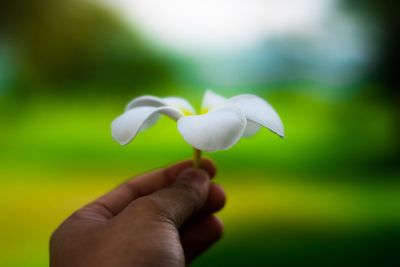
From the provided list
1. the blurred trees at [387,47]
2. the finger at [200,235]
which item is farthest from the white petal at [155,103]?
the blurred trees at [387,47]

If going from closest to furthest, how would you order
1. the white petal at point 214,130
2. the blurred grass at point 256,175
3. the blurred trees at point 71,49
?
the white petal at point 214,130 < the blurred grass at point 256,175 < the blurred trees at point 71,49

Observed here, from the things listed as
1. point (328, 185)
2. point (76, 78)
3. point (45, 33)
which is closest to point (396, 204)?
point (328, 185)

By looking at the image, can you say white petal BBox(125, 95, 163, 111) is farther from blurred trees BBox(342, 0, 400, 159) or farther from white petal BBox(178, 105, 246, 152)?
blurred trees BBox(342, 0, 400, 159)

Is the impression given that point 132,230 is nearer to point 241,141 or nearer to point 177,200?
point 177,200

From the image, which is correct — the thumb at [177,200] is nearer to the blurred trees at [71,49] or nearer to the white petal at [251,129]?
the white petal at [251,129]

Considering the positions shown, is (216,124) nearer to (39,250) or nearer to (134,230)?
(134,230)

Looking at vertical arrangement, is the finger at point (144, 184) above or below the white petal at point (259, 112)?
below

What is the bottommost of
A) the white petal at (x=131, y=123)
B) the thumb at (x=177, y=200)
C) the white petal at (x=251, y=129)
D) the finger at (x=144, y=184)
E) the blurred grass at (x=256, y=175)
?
the blurred grass at (x=256, y=175)

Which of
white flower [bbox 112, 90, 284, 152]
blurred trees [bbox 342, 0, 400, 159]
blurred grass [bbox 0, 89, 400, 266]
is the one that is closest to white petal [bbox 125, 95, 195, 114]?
white flower [bbox 112, 90, 284, 152]
